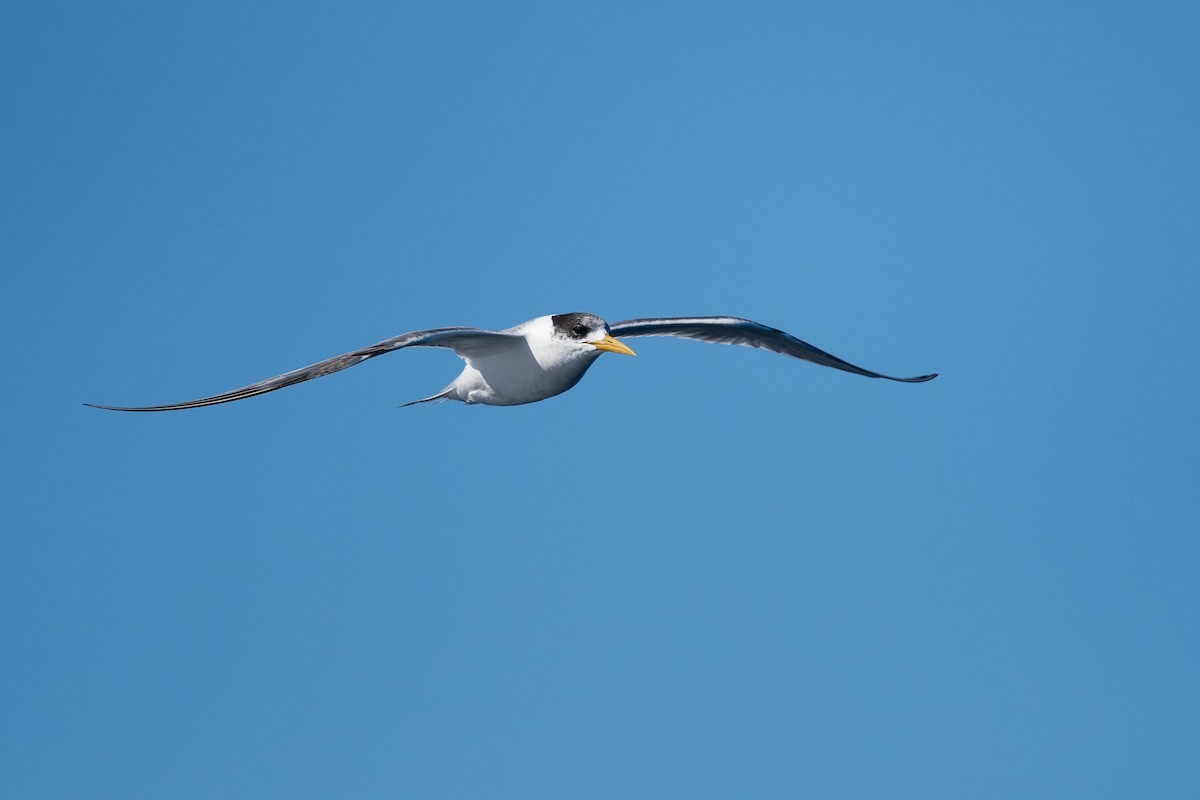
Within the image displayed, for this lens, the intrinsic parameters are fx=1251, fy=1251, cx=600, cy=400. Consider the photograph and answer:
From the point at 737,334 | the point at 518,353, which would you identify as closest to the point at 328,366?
the point at 518,353

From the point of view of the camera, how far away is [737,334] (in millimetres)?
20812

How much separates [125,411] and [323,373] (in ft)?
7.28

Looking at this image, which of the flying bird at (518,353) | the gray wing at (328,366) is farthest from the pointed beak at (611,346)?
the gray wing at (328,366)

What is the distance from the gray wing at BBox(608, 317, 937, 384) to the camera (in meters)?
19.4

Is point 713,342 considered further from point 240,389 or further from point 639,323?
point 240,389

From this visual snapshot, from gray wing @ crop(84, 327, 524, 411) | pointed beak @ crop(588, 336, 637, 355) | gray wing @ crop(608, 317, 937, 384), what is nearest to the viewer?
gray wing @ crop(84, 327, 524, 411)

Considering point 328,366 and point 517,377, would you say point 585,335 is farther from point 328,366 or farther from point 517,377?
point 328,366

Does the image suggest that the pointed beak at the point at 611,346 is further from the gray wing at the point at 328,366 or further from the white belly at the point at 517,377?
the gray wing at the point at 328,366

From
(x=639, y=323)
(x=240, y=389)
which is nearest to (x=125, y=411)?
(x=240, y=389)

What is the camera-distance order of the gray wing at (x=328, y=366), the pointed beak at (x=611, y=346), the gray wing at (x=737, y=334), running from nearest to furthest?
the gray wing at (x=328, y=366) → the pointed beak at (x=611, y=346) → the gray wing at (x=737, y=334)

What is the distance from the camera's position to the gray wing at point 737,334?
19.4 meters

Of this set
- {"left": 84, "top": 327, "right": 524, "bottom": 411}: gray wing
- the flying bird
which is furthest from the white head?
{"left": 84, "top": 327, "right": 524, "bottom": 411}: gray wing

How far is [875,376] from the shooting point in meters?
21.8

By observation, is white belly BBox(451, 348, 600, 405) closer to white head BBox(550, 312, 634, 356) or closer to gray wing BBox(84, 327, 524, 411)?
white head BBox(550, 312, 634, 356)
